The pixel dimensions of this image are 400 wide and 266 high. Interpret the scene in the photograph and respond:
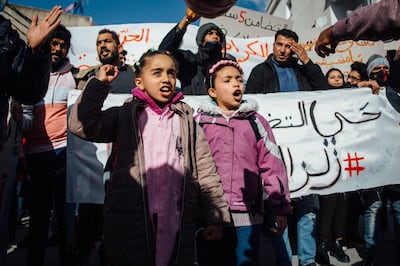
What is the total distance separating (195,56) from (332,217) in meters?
2.15

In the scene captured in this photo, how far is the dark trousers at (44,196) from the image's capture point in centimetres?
243

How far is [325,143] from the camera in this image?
10.0 ft

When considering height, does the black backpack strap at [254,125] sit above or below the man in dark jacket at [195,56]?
below

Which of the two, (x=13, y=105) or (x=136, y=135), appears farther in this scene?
(x=13, y=105)

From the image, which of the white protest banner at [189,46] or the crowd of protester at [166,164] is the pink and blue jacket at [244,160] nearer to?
the crowd of protester at [166,164]

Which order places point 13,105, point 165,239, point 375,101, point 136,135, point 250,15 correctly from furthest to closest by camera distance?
point 250,15
point 375,101
point 13,105
point 136,135
point 165,239

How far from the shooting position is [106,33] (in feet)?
10.7

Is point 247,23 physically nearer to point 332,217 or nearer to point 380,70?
point 380,70

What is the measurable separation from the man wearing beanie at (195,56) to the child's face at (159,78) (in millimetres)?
1272

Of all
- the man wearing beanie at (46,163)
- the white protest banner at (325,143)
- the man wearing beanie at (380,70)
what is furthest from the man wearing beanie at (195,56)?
A: the man wearing beanie at (380,70)

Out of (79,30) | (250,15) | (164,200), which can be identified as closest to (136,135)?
(164,200)

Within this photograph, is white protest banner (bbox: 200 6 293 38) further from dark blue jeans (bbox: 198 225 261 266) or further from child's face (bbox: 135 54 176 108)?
dark blue jeans (bbox: 198 225 261 266)

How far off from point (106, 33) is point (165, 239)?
2465 mm

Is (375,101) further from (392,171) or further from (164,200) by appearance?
(164,200)
